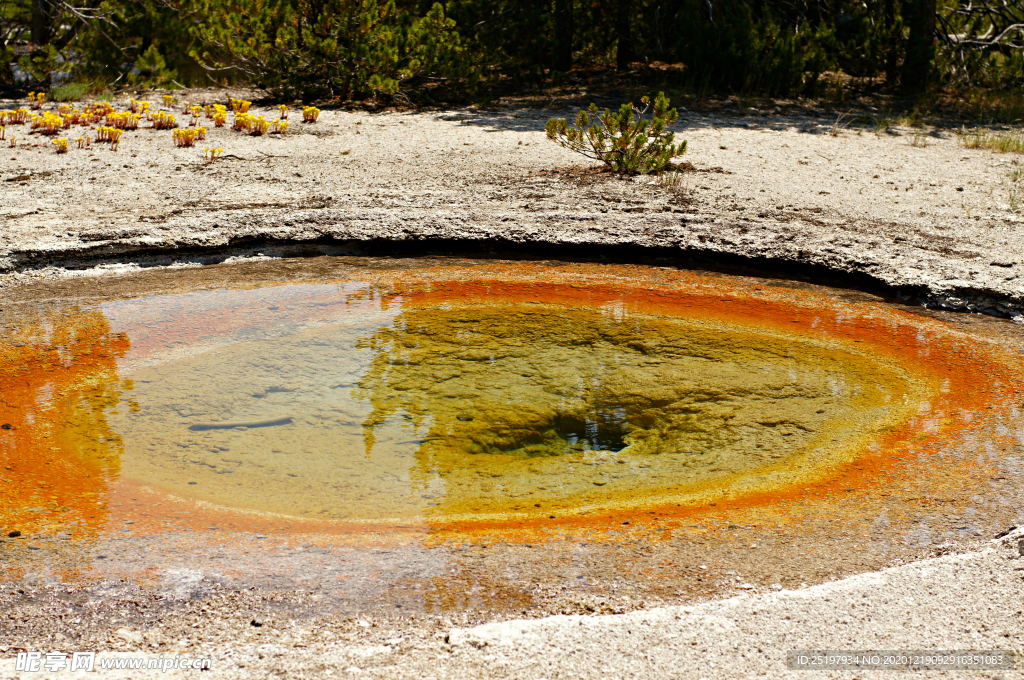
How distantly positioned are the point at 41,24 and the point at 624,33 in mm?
7563

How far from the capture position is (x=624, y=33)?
38.1 feet

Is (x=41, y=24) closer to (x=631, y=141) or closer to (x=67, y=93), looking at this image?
(x=67, y=93)

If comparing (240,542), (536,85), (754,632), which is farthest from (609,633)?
(536,85)

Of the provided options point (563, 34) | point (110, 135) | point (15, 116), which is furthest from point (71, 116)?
point (563, 34)

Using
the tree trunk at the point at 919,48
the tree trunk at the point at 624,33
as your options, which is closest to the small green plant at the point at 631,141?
the tree trunk at the point at 624,33

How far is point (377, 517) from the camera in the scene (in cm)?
292

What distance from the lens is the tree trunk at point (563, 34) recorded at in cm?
1098

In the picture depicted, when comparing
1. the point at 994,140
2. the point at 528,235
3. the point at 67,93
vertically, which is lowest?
the point at 528,235

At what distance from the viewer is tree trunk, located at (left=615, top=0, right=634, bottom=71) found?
37.1ft

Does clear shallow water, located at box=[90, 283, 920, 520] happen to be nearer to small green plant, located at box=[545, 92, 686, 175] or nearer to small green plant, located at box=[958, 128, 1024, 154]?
small green plant, located at box=[545, 92, 686, 175]

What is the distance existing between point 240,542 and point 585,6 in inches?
401

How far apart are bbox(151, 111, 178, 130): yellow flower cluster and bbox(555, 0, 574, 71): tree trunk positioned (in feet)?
16.2

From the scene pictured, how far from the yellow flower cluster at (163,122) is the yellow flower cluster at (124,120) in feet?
0.56

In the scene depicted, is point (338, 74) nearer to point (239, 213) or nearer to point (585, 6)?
point (585, 6)
